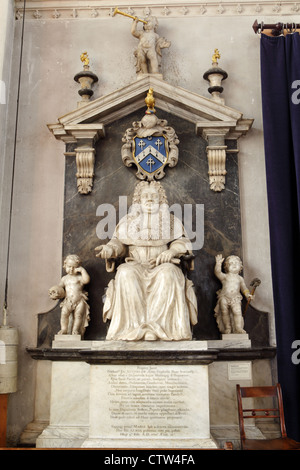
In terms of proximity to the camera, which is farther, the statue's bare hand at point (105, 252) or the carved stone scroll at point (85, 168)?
the carved stone scroll at point (85, 168)

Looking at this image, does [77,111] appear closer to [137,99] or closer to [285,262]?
[137,99]

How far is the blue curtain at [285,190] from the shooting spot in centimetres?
490

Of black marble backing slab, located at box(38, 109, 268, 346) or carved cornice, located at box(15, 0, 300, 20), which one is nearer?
black marble backing slab, located at box(38, 109, 268, 346)

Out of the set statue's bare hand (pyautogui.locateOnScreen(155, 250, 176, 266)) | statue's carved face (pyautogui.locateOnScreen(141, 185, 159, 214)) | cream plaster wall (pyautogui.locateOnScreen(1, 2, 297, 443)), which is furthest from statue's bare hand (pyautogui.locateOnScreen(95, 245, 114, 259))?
cream plaster wall (pyautogui.locateOnScreen(1, 2, 297, 443))

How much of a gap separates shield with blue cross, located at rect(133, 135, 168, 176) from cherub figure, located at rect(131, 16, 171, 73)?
859 millimetres

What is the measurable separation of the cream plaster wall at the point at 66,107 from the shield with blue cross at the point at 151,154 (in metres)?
0.86

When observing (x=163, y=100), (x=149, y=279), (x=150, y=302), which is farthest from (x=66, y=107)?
(x=150, y=302)

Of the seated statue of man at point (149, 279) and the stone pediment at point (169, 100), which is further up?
the stone pediment at point (169, 100)

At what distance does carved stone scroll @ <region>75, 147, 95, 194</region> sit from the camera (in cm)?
563

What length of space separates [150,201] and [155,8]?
2687 mm

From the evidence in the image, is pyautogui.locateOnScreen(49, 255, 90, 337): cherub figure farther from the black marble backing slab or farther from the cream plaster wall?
the cream plaster wall

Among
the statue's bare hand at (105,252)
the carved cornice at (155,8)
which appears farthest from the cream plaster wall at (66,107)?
the statue's bare hand at (105,252)

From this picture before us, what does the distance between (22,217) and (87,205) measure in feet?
2.44

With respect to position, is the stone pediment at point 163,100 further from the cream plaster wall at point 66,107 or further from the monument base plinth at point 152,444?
the monument base plinth at point 152,444
